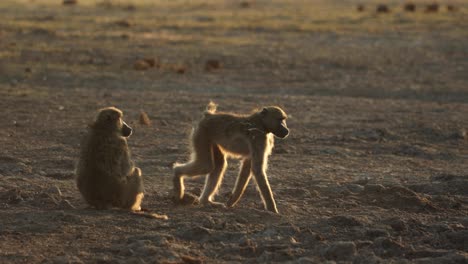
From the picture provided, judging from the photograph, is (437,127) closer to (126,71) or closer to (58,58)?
(126,71)

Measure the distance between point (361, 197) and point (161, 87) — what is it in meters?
9.83

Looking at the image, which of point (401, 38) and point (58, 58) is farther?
point (401, 38)

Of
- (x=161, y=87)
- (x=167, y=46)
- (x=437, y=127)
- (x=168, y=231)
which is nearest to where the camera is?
(x=168, y=231)

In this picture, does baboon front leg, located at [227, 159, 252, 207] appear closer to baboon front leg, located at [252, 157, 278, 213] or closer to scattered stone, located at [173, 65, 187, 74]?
baboon front leg, located at [252, 157, 278, 213]

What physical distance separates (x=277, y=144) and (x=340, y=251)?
553 centimetres

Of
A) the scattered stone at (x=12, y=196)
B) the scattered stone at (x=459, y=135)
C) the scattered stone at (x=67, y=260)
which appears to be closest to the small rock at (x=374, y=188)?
the scattered stone at (x=12, y=196)

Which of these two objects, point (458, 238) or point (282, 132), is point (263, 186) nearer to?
point (282, 132)

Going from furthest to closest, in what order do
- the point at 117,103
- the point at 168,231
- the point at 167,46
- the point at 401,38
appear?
the point at 401,38, the point at 167,46, the point at 117,103, the point at 168,231

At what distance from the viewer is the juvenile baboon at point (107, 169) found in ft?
26.6

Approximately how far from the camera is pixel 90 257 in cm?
708

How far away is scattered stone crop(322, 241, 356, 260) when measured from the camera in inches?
289

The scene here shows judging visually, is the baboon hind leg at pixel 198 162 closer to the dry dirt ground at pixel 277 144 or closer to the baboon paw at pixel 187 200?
the baboon paw at pixel 187 200

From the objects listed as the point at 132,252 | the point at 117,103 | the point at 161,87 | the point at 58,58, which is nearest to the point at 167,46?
the point at 58,58

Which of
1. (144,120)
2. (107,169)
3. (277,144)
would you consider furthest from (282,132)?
(144,120)
